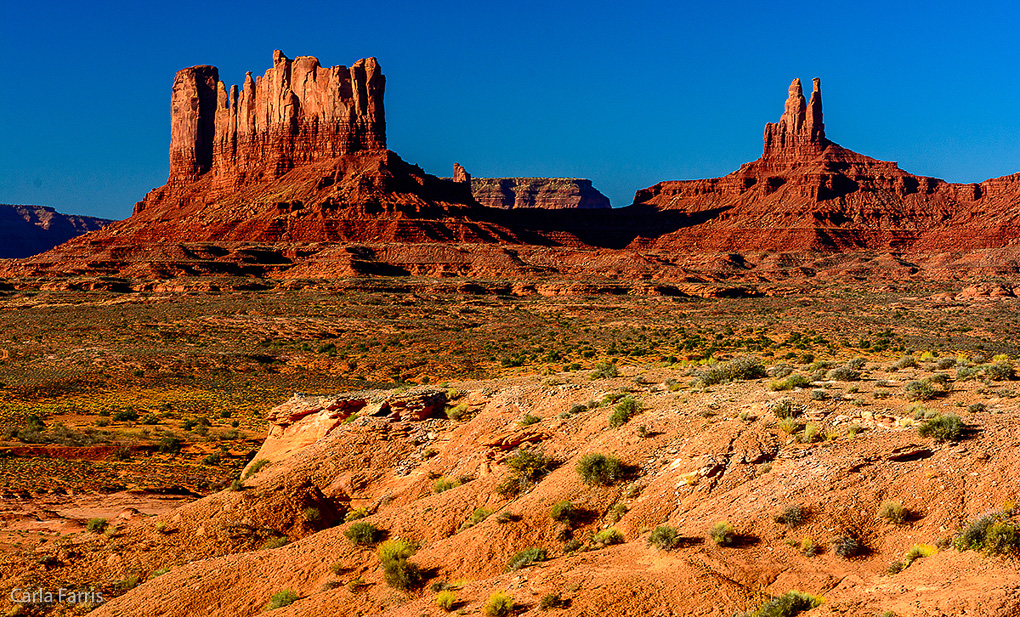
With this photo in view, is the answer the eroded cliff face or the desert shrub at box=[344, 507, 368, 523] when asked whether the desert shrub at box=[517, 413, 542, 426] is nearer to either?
the desert shrub at box=[344, 507, 368, 523]

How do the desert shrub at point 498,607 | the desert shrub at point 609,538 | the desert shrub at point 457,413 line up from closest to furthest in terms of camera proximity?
the desert shrub at point 498,607, the desert shrub at point 609,538, the desert shrub at point 457,413

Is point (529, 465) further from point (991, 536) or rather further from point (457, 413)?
point (991, 536)

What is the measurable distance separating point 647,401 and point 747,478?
403 cm

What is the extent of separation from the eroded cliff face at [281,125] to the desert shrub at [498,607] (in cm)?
13529

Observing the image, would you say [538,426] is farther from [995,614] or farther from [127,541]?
[995,614]

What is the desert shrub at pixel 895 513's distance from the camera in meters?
9.59

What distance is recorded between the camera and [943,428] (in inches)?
432

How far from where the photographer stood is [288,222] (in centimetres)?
11888

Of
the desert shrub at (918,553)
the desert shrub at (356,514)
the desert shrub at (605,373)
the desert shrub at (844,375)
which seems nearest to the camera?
the desert shrub at (918,553)

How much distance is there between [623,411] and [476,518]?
349 centimetres

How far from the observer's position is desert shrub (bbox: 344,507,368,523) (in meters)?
13.4

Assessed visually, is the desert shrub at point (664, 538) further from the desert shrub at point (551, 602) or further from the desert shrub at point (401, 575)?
the desert shrub at point (401, 575)

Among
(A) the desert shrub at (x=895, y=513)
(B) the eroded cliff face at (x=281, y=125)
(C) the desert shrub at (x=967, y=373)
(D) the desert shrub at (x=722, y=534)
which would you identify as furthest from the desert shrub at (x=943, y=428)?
(B) the eroded cliff face at (x=281, y=125)

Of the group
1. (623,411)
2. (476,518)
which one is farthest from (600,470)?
(623,411)
